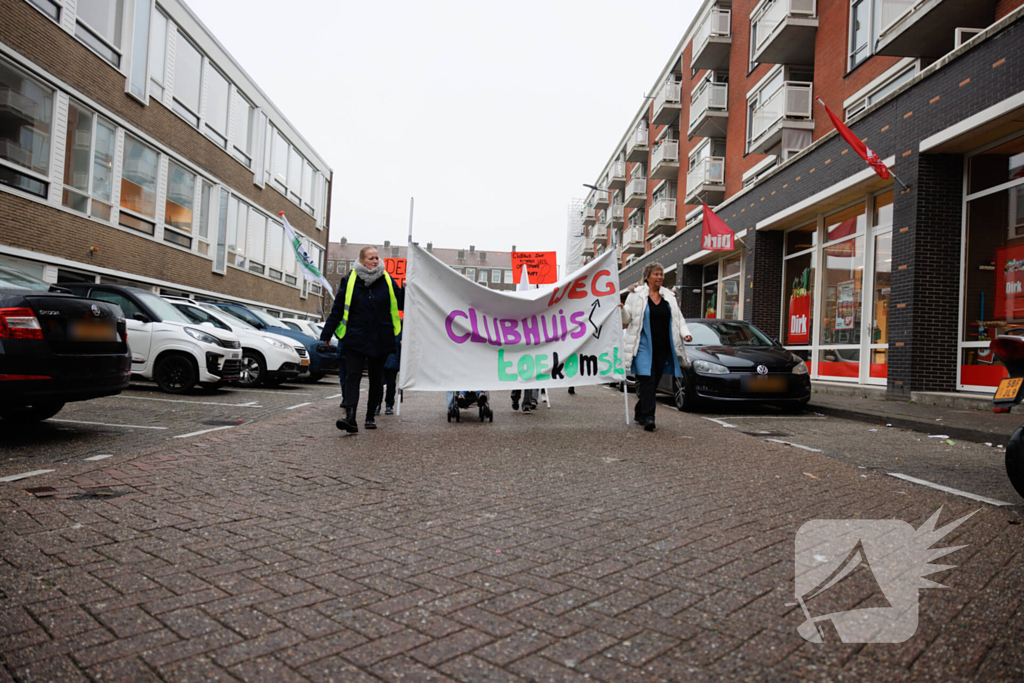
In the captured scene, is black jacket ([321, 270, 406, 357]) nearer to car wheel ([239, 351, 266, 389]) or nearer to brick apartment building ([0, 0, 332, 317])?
car wheel ([239, 351, 266, 389])

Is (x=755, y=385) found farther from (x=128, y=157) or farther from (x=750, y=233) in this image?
(x=128, y=157)

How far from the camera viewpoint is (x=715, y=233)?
19453mm

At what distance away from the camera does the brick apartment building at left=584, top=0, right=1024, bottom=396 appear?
424 inches

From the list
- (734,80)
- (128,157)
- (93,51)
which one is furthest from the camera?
(734,80)

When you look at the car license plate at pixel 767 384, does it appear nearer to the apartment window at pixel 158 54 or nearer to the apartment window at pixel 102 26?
the apartment window at pixel 102 26

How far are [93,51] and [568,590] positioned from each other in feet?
61.0

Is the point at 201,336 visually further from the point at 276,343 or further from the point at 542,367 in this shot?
the point at 542,367

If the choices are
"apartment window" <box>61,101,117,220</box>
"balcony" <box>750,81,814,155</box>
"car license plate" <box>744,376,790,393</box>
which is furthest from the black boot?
"balcony" <box>750,81,814,155</box>

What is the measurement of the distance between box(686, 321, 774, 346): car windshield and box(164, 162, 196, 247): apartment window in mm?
16491

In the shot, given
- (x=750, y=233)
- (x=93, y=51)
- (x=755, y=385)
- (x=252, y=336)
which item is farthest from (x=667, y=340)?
(x=93, y=51)

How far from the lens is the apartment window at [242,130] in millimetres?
25125

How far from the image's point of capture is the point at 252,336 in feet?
40.9

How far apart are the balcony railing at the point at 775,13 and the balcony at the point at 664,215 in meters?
11.3

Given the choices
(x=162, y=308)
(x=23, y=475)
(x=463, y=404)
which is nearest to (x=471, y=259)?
(x=162, y=308)
